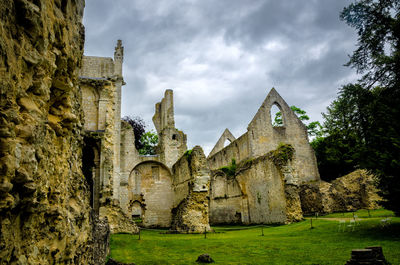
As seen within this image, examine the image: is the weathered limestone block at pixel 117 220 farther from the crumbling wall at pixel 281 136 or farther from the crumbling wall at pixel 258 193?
the crumbling wall at pixel 281 136

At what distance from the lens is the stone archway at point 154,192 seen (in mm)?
20875

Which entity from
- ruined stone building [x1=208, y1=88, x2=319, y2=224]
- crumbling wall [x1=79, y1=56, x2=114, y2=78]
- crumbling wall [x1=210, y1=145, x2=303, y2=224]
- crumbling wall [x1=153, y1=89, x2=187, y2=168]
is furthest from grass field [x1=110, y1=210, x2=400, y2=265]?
crumbling wall [x1=79, y1=56, x2=114, y2=78]

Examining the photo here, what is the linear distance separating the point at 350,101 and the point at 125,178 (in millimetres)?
14117

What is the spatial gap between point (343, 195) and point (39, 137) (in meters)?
22.8

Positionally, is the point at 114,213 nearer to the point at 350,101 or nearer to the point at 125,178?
the point at 125,178

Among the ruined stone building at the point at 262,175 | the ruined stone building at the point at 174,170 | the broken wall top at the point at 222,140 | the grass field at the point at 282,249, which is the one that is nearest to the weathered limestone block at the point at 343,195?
the ruined stone building at the point at 262,175

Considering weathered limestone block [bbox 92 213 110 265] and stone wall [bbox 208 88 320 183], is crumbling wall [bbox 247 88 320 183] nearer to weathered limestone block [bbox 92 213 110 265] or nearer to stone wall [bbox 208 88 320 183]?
stone wall [bbox 208 88 320 183]

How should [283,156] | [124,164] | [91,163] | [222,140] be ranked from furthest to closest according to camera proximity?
[222,140], [124,164], [283,156], [91,163]

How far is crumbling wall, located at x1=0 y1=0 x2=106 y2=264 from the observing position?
1.76 metres

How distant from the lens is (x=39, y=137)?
2242 mm

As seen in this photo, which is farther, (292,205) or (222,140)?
(222,140)

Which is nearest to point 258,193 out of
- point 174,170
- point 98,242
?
point 174,170

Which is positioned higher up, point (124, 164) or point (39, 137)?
point (124, 164)

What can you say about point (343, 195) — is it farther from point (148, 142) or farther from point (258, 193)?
point (148, 142)
